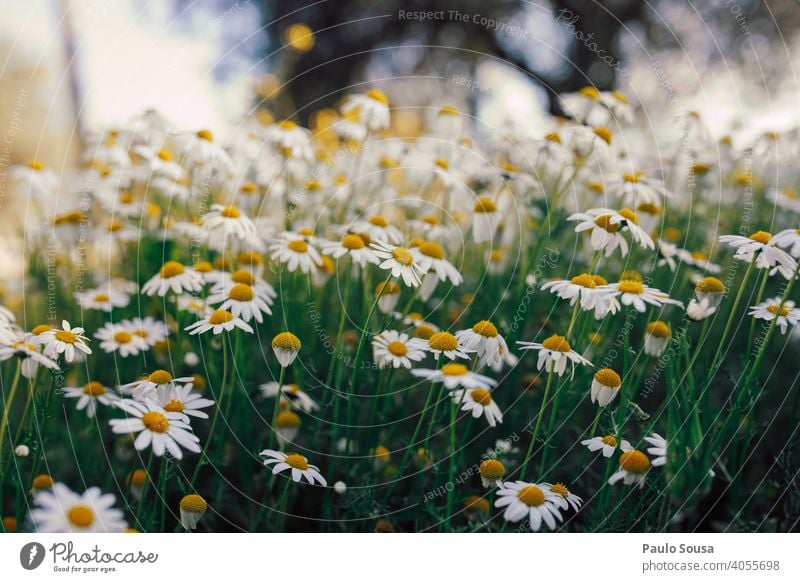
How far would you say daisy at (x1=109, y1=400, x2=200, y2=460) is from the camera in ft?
2.91

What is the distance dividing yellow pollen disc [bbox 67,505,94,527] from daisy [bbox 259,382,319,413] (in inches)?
13.9

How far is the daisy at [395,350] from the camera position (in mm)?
1057

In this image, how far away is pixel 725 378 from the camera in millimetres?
1519

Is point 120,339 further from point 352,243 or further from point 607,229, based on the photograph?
point 607,229

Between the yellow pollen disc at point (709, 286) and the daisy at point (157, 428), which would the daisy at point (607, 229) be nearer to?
the yellow pollen disc at point (709, 286)

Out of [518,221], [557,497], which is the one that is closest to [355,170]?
[518,221]

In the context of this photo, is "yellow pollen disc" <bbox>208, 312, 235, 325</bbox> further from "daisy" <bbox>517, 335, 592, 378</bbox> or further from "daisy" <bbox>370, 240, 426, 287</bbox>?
"daisy" <bbox>517, 335, 592, 378</bbox>

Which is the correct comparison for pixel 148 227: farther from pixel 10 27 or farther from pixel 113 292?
pixel 10 27

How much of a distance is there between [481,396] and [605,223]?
39 cm

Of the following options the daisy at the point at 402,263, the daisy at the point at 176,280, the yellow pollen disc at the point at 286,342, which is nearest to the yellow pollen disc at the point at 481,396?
the daisy at the point at 402,263

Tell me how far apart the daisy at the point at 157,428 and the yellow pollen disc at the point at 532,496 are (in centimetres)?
49

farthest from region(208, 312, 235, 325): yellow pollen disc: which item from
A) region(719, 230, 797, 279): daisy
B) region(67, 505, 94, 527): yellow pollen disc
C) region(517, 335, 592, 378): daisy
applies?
region(719, 230, 797, 279): daisy

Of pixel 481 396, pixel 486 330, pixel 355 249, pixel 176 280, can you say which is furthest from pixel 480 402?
pixel 176 280
